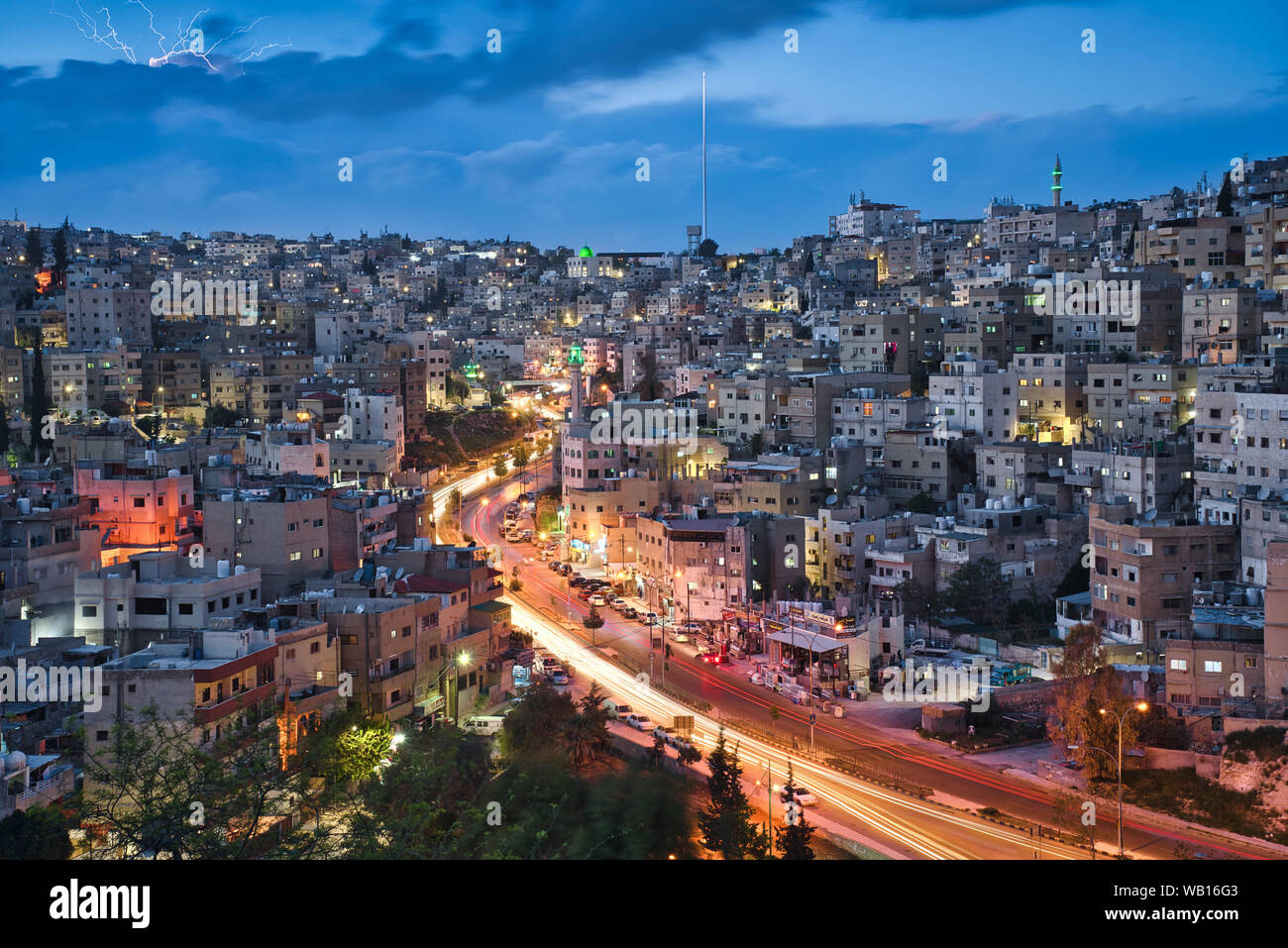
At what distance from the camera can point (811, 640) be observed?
15.1 meters

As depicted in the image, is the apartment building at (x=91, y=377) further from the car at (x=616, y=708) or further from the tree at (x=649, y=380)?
the car at (x=616, y=708)

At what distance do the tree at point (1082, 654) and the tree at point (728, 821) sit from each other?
4.48 metres

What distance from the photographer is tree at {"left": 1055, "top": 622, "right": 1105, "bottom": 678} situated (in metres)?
13.1

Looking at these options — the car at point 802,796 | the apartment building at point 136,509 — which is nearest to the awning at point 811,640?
the car at point 802,796

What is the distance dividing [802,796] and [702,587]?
718 cm

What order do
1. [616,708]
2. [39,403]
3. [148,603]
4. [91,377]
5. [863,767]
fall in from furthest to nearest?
[91,377]
[39,403]
[616,708]
[148,603]
[863,767]

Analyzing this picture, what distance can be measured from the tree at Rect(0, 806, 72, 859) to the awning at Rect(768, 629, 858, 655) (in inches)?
340

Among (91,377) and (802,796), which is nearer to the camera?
(802,796)

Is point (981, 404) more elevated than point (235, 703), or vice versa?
point (981, 404)

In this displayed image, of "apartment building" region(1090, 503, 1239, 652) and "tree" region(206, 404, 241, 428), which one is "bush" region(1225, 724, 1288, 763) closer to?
"apartment building" region(1090, 503, 1239, 652)

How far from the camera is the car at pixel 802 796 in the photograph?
10977 millimetres

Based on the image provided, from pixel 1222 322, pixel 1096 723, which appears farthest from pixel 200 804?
pixel 1222 322

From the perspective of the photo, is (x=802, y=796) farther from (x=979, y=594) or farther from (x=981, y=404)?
(x=981, y=404)

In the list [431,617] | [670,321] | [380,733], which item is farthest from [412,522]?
[670,321]
